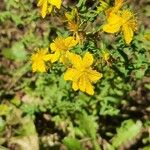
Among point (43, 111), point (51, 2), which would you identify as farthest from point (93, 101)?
point (51, 2)

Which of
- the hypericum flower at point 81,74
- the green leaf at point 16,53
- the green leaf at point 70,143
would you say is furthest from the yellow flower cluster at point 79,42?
the green leaf at point 16,53

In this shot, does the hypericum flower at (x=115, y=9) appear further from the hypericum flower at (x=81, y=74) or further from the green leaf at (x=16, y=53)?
the green leaf at (x=16, y=53)

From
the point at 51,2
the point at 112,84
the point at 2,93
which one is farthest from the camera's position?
the point at 2,93

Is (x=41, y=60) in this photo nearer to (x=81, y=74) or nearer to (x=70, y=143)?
(x=81, y=74)

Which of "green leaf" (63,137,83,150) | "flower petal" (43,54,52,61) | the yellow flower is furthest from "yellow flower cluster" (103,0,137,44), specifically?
"green leaf" (63,137,83,150)

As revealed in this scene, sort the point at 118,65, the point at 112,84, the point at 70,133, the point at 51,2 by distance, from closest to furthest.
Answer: the point at 51,2 → the point at 118,65 → the point at 112,84 → the point at 70,133

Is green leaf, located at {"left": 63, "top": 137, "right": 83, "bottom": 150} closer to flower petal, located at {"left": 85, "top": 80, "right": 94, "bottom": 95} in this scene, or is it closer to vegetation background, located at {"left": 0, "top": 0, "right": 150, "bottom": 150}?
vegetation background, located at {"left": 0, "top": 0, "right": 150, "bottom": 150}

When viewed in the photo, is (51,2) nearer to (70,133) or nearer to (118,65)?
(118,65)

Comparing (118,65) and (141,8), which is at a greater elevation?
(141,8)
